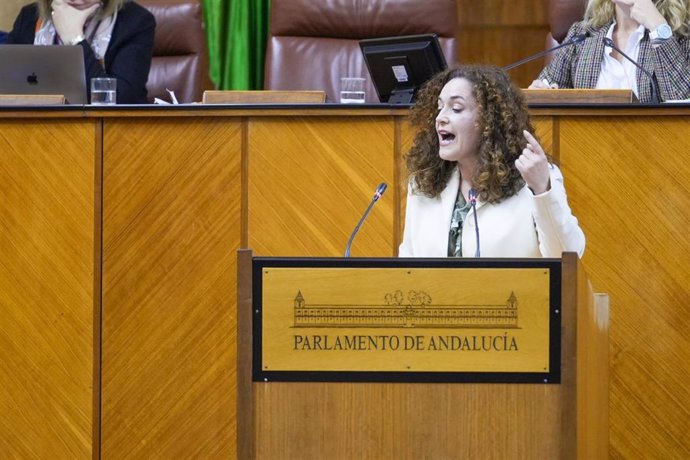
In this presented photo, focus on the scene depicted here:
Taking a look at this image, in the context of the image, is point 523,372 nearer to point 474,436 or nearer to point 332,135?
point 474,436

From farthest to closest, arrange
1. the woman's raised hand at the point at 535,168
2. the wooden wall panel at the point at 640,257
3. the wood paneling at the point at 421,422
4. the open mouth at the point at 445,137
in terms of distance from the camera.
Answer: the wooden wall panel at the point at 640,257, the open mouth at the point at 445,137, the woman's raised hand at the point at 535,168, the wood paneling at the point at 421,422

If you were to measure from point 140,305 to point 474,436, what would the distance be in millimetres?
1444

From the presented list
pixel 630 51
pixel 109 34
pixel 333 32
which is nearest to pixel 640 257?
pixel 630 51

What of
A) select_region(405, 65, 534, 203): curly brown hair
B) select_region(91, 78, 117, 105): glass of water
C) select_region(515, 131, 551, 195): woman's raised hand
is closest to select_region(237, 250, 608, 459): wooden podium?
select_region(515, 131, 551, 195): woman's raised hand

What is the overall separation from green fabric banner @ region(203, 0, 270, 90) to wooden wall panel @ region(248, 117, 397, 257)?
1.71 meters

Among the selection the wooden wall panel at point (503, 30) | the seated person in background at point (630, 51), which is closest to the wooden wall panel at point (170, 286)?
the seated person in background at point (630, 51)

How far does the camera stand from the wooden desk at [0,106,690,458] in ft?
10.4

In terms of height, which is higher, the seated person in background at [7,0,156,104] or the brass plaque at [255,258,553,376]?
the seated person in background at [7,0,156,104]

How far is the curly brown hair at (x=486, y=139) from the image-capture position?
2.76 metres

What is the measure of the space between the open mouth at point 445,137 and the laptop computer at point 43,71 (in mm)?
1266

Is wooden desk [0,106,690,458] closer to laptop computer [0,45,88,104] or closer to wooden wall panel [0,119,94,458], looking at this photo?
wooden wall panel [0,119,94,458]

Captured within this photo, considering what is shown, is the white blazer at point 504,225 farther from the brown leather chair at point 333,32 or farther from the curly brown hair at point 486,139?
the brown leather chair at point 333,32

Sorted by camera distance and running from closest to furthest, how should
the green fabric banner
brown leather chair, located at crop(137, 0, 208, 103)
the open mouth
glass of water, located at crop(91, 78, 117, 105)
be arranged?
the open mouth, glass of water, located at crop(91, 78, 117, 105), brown leather chair, located at crop(137, 0, 208, 103), the green fabric banner

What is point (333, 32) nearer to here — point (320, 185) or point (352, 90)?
point (352, 90)
